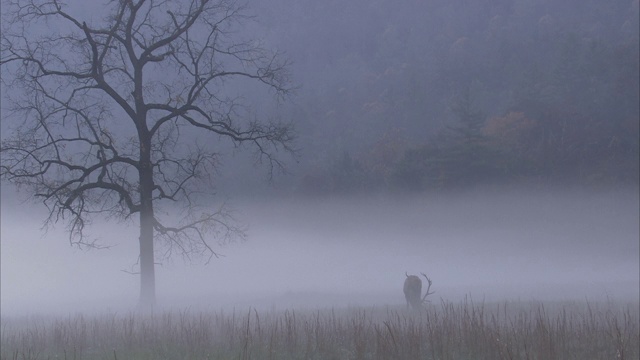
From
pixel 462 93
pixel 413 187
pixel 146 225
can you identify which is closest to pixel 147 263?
pixel 146 225

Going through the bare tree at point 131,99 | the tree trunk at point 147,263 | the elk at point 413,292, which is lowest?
the elk at point 413,292

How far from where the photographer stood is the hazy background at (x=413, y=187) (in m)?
44.9

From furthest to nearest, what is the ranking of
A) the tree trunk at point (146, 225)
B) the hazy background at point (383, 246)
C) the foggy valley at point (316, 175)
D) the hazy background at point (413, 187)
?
1. the hazy background at point (383, 246)
2. the hazy background at point (413, 187)
3. the tree trunk at point (146, 225)
4. the foggy valley at point (316, 175)

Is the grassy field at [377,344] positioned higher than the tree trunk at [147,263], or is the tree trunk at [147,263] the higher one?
the tree trunk at [147,263]

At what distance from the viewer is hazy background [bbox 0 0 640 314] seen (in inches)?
1768

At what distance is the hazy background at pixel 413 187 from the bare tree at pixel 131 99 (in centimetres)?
1847

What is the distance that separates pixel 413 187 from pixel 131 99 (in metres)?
31.3

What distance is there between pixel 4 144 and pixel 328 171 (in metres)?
31.8

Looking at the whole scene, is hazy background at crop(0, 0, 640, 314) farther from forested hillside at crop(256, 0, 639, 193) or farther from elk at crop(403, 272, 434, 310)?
elk at crop(403, 272, 434, 310)

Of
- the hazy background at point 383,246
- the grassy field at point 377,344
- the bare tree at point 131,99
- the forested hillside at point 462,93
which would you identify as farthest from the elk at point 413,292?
the hazy background at point 383,246

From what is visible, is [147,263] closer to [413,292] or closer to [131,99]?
[131,99]

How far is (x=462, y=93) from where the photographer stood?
56.8 metres

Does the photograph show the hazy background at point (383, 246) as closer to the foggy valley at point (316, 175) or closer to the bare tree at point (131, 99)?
the foggy valley at point (316, 175)

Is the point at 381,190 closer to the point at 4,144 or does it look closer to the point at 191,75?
the point at 191,75
